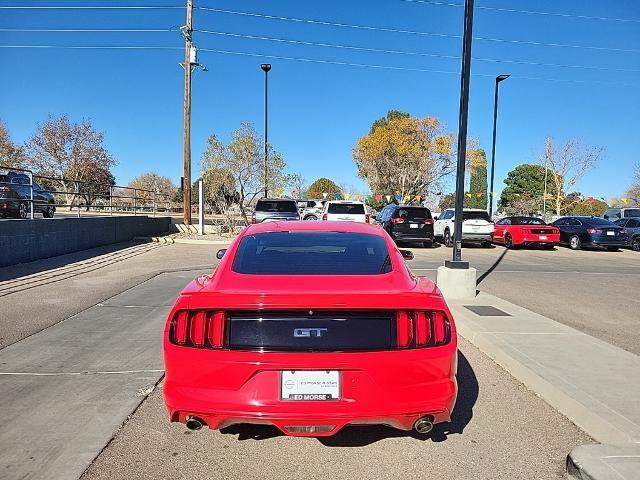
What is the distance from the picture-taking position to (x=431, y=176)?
49688 mm

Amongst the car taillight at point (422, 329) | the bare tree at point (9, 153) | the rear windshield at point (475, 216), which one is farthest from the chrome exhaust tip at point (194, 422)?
the bare tree at point (9, 153)

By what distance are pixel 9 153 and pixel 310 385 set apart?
48.3 m

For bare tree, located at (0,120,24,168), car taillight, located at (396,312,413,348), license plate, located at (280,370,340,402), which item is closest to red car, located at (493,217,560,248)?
car taillight, located at (396,312,413,348)

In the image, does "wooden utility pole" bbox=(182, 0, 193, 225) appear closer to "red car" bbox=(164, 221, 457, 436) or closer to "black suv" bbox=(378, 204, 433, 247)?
"black suv" bbox=(378, 204, 433, 247)

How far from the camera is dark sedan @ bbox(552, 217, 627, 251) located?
67.4 ft

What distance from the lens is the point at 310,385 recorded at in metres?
2.92

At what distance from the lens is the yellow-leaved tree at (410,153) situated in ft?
158

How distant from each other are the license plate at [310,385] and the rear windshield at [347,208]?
1742cm

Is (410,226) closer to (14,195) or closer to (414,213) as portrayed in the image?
(414,213)

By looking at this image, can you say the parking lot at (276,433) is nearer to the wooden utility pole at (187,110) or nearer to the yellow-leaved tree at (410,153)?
the wooden utility pole at (187,110)

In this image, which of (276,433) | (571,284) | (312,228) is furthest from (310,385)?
(571,284)

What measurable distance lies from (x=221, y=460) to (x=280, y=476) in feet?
1.48

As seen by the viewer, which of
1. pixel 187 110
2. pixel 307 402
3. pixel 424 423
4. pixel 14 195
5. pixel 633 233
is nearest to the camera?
pixel 307 402

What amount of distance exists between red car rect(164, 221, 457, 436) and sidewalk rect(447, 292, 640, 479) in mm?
1211
